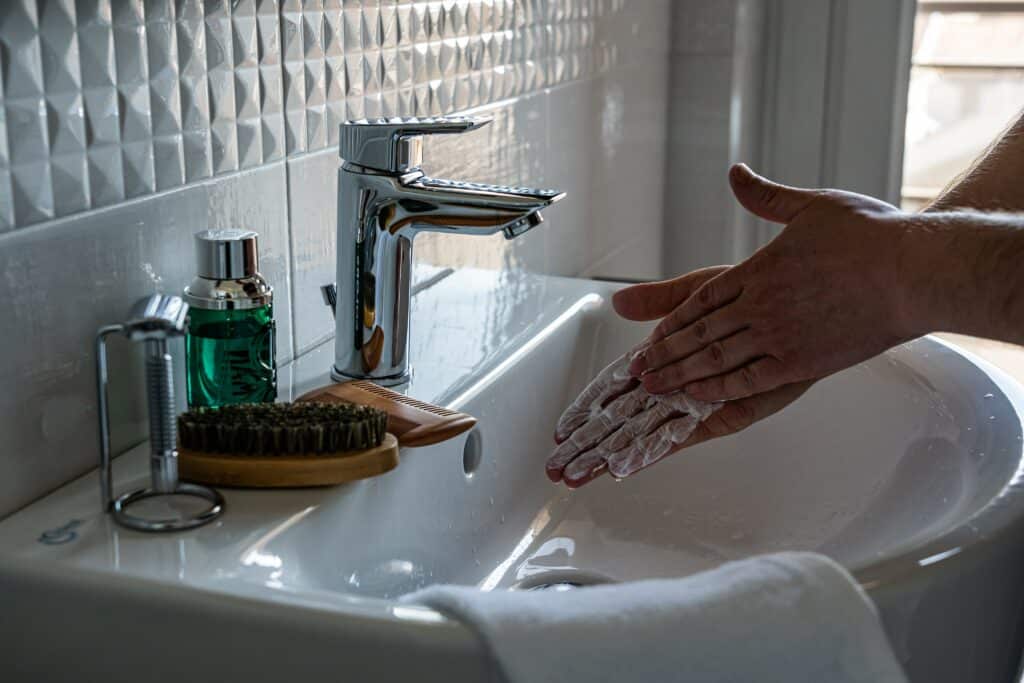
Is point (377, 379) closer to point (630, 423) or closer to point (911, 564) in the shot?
point (630, 423)

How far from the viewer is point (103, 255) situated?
26.3 inches

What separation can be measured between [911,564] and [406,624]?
0.22 m

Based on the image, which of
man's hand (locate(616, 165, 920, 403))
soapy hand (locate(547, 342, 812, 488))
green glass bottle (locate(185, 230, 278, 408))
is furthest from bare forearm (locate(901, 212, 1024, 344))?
green glass bottle (locate(185, 230, 278, 408))

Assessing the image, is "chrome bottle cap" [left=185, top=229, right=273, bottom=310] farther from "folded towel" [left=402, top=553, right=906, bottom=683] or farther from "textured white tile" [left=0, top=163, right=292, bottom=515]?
"folded towel" [left=402, top=553, right=906, bottom=683]

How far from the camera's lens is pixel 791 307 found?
78cm

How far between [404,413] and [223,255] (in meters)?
0.14

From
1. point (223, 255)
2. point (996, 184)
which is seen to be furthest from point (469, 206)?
point (996, 184)

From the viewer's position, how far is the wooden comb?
71cm

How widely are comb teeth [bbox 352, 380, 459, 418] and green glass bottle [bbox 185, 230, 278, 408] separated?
0.22 ft

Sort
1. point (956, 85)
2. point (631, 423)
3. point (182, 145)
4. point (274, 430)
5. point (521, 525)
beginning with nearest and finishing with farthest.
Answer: point (274, 430) < point (182, 145) < point (631, 423) < point (521, 525) < point (956, 85)

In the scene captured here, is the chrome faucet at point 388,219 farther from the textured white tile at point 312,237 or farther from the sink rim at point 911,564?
the sink rim at point 911,564

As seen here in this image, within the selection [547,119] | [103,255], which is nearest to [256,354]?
[103,255]

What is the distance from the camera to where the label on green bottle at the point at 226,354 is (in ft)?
2.29

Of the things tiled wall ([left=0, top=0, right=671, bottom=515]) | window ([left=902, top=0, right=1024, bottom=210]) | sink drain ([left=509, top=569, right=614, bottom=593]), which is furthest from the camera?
window ([left=902, top=0, right=1024, bottom=210])
